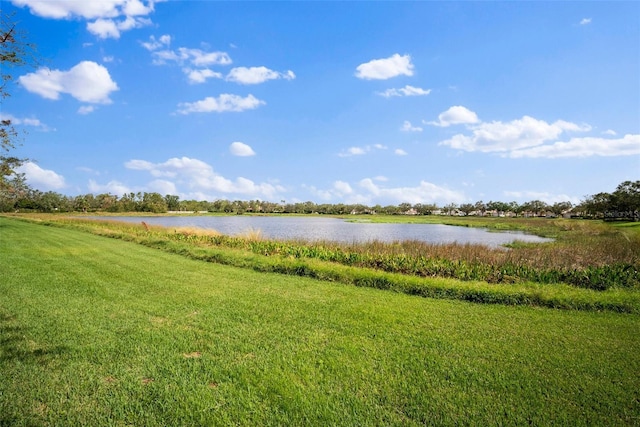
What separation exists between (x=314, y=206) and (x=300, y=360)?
15842 centimetres

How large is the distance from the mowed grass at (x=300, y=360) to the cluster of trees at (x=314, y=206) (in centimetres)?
3416

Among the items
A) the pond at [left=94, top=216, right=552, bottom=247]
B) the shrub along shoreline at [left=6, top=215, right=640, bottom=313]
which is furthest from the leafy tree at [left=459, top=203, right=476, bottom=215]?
the shrub along shoreline at [left=6, top=215, right=640, bottom=313]

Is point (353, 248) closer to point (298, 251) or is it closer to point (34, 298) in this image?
point (298, 251)

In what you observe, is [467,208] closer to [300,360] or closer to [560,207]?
[560,207]

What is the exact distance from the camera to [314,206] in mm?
163000

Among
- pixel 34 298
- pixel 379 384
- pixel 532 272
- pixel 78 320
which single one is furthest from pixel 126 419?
pixel 532 272

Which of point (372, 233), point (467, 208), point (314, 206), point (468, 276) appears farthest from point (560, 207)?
point (468, 276)

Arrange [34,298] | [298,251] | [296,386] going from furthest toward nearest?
[298,251]
[34,298]
[296,386]

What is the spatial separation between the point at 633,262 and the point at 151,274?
17.4 meters

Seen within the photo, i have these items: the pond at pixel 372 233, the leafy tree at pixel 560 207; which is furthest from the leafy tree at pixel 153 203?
the leafy tree at pixel 560 207

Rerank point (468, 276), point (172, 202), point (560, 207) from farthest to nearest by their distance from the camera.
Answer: point (172, 202) → point (560, 207) → point (468, 276)

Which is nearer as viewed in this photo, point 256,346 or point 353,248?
point 256,346

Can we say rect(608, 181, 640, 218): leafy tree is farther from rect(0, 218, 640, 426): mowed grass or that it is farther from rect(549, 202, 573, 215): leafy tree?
rect(0, 218, 640, 426): mowed grass

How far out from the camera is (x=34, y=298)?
7.30m
